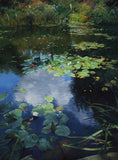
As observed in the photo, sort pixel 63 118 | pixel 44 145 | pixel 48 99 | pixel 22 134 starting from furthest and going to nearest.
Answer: pixel 48 99 < pixel 63 118 < pixel 22 134 < pixel 44 145

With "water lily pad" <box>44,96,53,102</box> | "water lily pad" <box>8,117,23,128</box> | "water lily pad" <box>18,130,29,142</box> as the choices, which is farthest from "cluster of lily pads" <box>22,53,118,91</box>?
"water lily pad" <box>18,130,29,142</box>

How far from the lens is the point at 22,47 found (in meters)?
4.54

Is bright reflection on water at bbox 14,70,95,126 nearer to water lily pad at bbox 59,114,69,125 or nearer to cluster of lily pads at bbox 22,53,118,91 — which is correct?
water lily pad at bbox 59,114,69,125

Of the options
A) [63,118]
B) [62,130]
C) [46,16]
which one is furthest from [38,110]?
[46,16]

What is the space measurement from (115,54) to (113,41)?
1391mm

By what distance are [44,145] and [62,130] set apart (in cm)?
27

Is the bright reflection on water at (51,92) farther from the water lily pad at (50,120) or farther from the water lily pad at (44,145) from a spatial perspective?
the water lily pad at (44,145)

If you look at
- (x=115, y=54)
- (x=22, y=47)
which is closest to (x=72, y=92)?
(x=115, y=54)

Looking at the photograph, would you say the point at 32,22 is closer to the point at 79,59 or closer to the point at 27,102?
the point at 79,59

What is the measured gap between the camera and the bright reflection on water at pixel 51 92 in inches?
70.8

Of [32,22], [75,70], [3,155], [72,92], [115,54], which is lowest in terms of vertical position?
[3,155]

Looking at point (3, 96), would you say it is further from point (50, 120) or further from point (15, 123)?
point (50, 120)

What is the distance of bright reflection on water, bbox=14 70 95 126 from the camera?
180 cm

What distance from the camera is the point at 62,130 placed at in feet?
4.92
